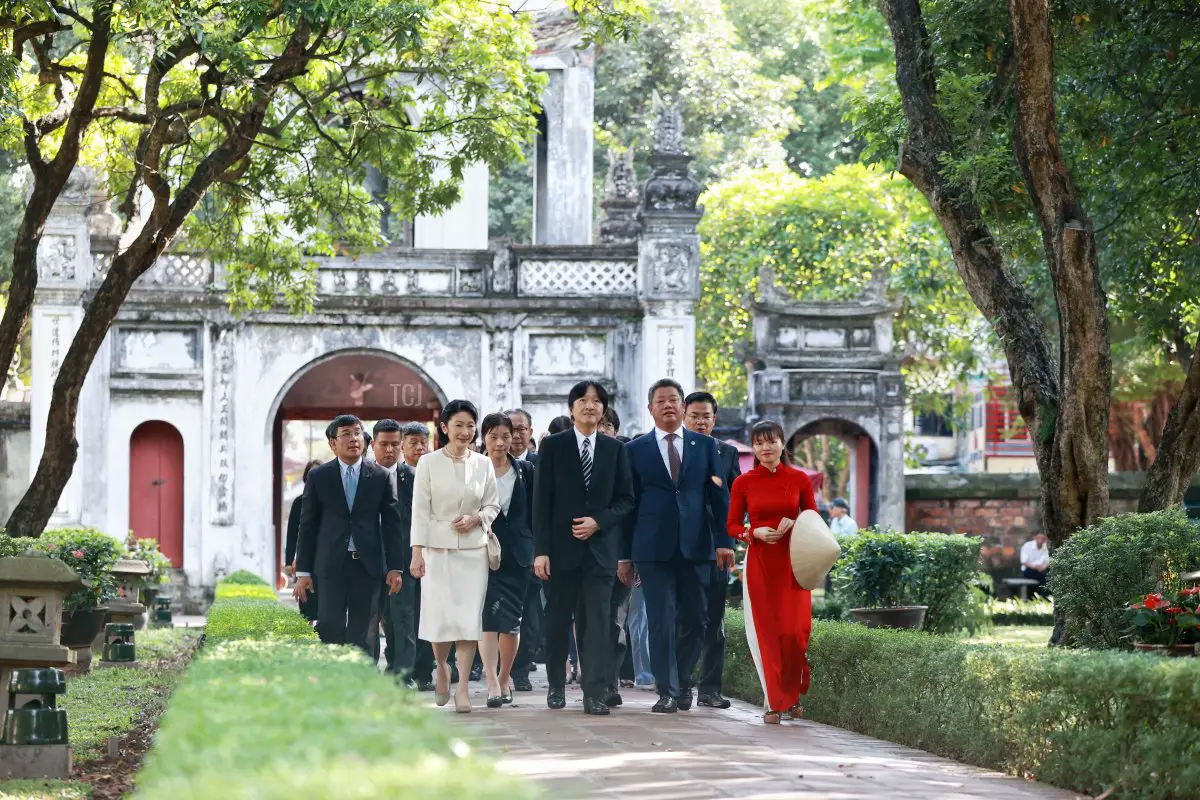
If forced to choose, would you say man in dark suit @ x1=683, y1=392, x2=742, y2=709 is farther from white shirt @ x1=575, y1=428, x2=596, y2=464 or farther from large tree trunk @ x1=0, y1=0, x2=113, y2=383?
large tree trunk @ x1=0, y1=0, x2=113, y2=383

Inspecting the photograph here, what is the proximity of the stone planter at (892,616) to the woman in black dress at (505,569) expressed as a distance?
203 inches

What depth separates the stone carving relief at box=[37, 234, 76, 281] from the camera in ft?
78.6

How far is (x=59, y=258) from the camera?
2402cm

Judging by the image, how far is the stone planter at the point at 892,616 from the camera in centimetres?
1647

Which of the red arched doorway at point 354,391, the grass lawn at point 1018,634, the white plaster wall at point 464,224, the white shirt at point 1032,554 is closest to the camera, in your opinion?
the grass lawn at point 1018,634

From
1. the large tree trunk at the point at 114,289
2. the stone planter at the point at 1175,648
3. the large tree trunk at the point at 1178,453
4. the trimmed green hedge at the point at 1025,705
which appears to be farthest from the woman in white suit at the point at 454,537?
the large tree trunk at the point at 1178,453

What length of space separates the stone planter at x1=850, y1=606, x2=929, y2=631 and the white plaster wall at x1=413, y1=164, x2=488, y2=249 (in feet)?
44.2

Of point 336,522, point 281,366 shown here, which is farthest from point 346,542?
point 281,366

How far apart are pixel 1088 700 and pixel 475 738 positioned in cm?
386

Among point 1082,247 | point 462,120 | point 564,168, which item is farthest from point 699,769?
point 564,168

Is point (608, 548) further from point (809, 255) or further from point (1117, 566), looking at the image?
point (809, 255)

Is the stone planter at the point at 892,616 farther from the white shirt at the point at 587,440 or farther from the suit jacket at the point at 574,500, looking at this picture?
the white shirt at the point at 587,440

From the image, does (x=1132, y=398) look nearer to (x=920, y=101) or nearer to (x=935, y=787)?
(x=920, y=101)

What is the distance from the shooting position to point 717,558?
447 inches
